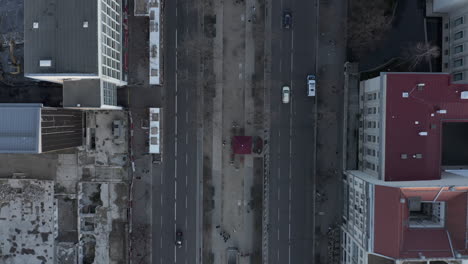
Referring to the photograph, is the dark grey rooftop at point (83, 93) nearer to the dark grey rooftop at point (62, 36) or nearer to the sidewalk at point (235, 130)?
the dark grey rooftop at point (62, 36)

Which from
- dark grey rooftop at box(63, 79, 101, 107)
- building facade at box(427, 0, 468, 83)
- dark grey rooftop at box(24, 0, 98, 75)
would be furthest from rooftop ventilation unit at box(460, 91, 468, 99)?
dark grey rooftop at box(63, 79, 101, 107)

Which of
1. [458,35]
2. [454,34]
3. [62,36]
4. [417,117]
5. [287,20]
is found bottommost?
[417,117]

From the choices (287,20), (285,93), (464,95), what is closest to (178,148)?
(285,93)

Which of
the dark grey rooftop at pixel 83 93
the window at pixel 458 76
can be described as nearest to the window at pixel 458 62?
the window at pixel 458 76

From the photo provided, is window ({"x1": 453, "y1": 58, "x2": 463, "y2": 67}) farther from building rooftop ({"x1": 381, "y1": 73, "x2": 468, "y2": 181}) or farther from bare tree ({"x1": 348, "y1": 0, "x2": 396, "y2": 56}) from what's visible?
bare tree ({"x1": 348, "y1": 0, "x2": 396, "y2": 56})

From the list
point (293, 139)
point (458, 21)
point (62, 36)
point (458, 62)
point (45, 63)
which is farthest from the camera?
point (293, 139)

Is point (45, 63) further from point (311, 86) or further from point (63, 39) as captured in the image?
point (311, 86)
